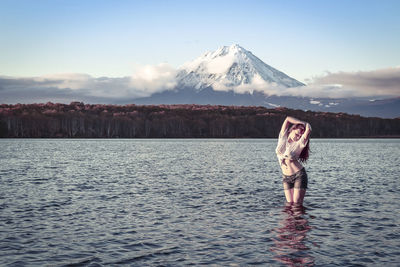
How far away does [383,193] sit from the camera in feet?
80.4

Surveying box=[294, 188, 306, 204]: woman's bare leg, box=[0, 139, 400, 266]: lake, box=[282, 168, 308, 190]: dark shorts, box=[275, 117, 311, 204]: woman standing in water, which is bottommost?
box=[0, 139, 400, 266]: lake

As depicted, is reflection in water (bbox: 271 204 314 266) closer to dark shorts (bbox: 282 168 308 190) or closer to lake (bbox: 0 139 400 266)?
lake (bbox: 0 139 400 266)

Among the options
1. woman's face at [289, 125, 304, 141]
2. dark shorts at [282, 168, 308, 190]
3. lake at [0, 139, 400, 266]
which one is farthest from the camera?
dark shorts at [282, 168, 308, 190]

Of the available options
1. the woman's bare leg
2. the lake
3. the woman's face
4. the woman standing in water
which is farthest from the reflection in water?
the woman's face

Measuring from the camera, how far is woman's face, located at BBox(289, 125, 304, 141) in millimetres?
15648

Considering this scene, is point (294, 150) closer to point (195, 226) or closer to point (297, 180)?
point (297, 180)

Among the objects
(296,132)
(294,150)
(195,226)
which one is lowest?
(195,226)

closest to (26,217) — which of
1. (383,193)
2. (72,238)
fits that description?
(72,238)

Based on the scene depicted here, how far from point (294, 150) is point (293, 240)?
3.78 meters

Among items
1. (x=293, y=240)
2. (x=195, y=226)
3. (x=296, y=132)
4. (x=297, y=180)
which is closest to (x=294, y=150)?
(x=296, y=132)

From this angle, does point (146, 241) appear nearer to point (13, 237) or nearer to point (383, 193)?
point (13, 237)

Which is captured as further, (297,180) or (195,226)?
Answer: (297,180)

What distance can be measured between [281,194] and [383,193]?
6188mm

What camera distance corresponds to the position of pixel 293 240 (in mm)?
13023
